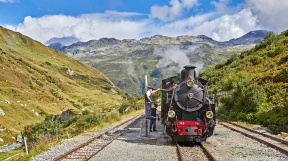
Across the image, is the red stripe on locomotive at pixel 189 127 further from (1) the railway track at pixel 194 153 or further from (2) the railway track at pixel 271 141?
(2) the railway track at pixel 271 141

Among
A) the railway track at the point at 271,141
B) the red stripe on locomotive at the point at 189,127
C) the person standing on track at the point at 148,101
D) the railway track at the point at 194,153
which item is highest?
the person standing on track at the point at 148,101

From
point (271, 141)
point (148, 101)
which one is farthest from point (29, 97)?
point (271, 141)

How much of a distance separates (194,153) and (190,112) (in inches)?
111

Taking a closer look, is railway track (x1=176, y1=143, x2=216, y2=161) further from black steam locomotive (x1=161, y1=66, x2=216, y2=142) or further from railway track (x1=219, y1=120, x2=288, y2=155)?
railway track (x1=219, y1=120, x2=288, y2=155)

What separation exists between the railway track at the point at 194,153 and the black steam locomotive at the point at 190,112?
43cm

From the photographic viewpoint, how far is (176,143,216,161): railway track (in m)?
12.6

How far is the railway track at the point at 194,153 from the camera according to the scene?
1255 cm

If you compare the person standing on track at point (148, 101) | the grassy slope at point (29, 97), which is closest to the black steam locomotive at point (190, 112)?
the person standing on track at point (148, 101)

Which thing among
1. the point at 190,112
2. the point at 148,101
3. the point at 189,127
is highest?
the point at 148,101

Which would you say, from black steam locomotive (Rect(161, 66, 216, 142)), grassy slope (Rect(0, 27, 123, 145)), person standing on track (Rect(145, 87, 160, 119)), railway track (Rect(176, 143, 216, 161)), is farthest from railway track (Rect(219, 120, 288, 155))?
grassy slope (Rect(0, 27, 123, 145))

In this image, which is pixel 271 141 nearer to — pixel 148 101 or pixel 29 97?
pixel 148 101

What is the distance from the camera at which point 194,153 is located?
552 inches

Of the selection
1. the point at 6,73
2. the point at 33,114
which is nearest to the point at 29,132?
the point at 33,114

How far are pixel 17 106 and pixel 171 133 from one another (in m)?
92.2
